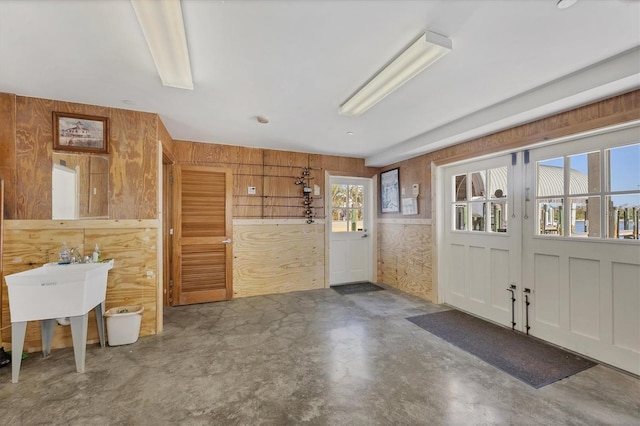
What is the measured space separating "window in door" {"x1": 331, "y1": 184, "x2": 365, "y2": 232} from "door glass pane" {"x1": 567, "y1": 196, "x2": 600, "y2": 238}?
3.11 metres

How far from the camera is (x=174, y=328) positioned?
3141mm

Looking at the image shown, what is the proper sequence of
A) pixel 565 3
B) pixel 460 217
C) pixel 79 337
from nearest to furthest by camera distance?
1. pixel 565 3
2. pixel 79 337
3. pixel 460 217

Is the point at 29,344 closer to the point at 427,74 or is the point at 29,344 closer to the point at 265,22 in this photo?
the point at 265,22

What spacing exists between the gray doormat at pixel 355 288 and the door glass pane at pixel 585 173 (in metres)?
3.04

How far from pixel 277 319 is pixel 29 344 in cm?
234

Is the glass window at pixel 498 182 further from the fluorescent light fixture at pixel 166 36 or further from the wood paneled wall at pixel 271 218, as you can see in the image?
the fluorescent light fixture at pixel 166 36

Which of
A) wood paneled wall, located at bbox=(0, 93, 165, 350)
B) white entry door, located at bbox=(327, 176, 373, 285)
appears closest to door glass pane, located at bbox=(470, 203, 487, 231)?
white entry door, located at bbox=(327, 176, 373, 285)

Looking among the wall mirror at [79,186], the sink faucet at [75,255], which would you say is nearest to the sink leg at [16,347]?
the sink faucet at [75,255]

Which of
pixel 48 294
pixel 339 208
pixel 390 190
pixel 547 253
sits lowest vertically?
pixel 48 294

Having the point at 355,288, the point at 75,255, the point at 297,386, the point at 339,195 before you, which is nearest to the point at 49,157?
the point at 75,255

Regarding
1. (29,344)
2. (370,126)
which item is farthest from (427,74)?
(29,344)

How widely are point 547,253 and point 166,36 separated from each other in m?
3.67

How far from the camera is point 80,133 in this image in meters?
2.71

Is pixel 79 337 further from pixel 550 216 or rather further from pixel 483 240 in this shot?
pixel 550 216
